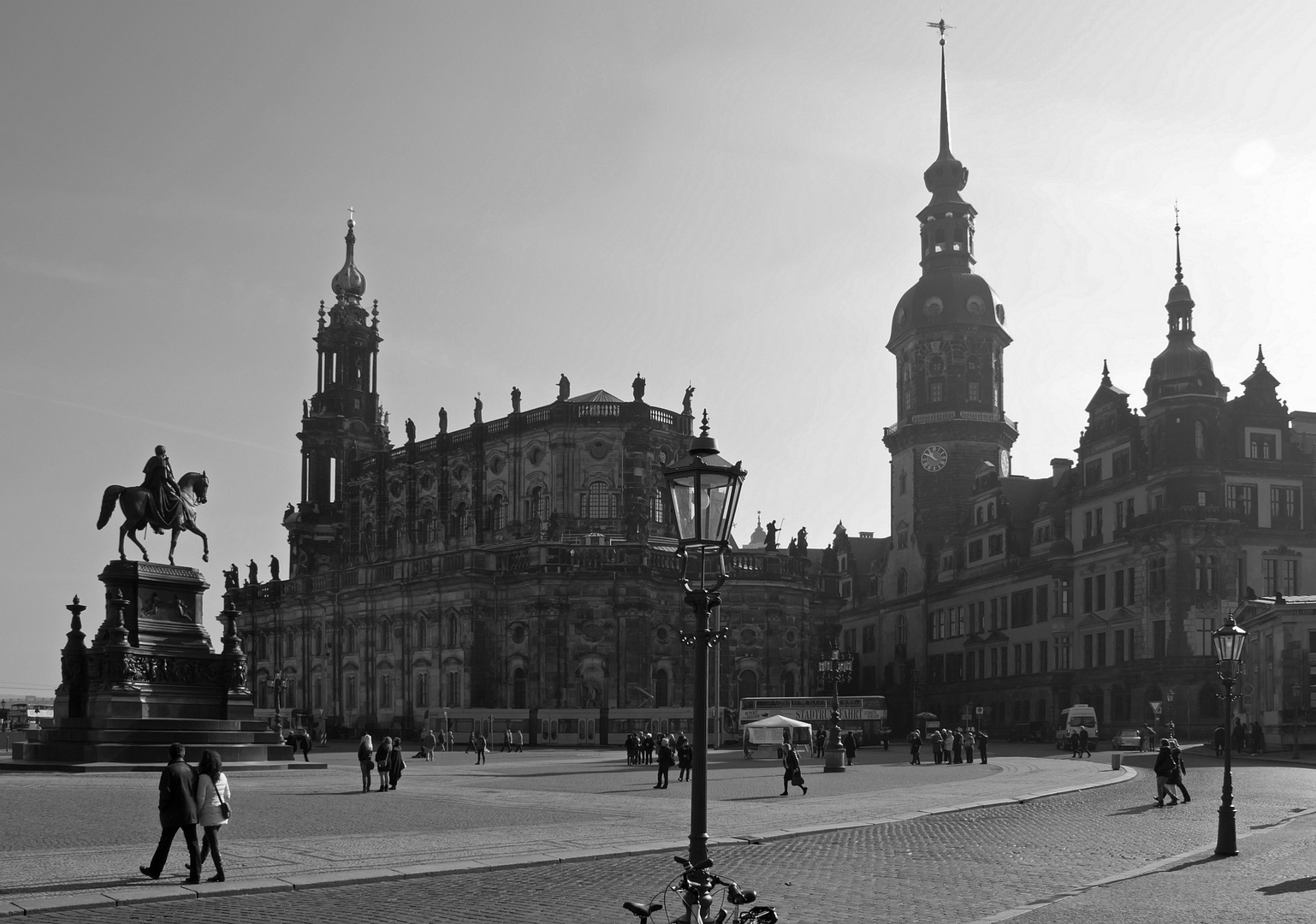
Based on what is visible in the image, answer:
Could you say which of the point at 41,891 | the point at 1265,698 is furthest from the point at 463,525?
the point at 41,891

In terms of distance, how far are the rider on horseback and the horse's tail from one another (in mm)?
793

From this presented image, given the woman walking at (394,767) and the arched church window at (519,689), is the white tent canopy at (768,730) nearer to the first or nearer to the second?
the woman walking at (394,767)

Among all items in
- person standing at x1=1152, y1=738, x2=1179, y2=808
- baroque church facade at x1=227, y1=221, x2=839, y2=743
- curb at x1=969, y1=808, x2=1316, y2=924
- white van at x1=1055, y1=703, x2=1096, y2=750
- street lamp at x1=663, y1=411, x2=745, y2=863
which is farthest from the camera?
baroque church facade at x1=227, y1=221, x2=839, y2=743

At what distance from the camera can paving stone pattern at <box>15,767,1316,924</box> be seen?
1597 centimetres

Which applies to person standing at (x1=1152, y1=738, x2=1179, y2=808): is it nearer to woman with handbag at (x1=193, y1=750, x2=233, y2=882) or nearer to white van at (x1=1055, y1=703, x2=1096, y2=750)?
woman with handbag at (x1=193, y1=750, x2=233, y2=882)

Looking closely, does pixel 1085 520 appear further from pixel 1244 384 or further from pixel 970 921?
pixel 970 921

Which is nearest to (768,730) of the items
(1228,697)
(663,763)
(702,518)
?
(663,763)

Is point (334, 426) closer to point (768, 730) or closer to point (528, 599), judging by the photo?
point (528, 599)

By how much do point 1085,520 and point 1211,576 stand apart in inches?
406

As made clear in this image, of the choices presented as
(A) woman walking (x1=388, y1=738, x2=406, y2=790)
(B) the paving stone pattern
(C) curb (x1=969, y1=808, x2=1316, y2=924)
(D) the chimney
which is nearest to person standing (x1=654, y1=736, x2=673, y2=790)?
(A) woman walking (x1=388, y1=738, x2=406, y2=790)

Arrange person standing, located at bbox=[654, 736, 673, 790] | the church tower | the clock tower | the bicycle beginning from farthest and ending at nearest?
1. the church tower
2. the clock tower
3. person standing, located at bbox=[654, 736, 673, 790]
4. the bicycle

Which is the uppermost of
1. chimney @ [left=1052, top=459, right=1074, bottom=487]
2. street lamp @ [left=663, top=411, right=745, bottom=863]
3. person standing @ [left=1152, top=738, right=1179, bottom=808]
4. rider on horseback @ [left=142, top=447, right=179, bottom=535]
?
chimney @ [left=1052, top=459, right=1074, bottom=487]

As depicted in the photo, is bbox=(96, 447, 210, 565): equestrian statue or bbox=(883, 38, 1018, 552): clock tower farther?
bbox=(883, 38, 1018, 552): clock tower

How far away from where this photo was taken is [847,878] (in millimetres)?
19281
